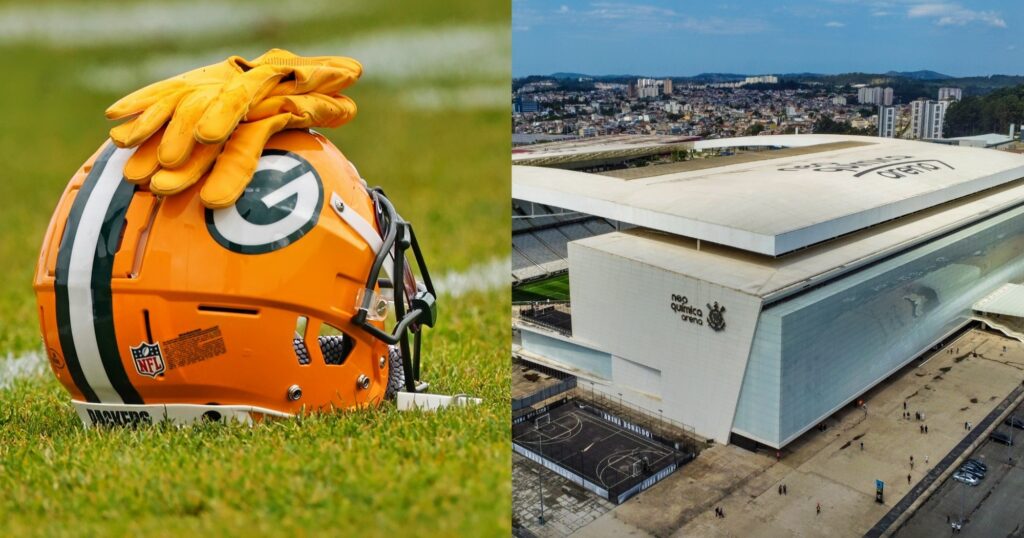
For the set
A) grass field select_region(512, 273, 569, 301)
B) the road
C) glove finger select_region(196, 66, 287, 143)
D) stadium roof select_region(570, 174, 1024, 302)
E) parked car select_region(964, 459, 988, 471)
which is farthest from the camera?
grass field select_region(512, 273, 569, 301)

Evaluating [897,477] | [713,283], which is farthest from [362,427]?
[897,477]

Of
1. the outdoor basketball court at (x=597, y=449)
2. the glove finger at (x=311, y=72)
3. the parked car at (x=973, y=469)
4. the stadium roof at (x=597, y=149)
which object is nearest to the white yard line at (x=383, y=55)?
the glove finger at (x=311, y=72)

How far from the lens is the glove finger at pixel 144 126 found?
3.34 metres

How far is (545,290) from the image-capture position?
11.7m

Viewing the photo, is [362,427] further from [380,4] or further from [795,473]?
[795,473]

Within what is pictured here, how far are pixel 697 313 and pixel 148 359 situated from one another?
23.7 feet

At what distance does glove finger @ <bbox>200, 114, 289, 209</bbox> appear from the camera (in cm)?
332

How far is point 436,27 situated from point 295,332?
110 inches

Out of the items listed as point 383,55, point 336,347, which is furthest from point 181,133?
point 383,55

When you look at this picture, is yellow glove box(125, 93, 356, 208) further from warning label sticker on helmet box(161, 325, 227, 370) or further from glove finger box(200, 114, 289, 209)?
warning label sticker on helmet box(161, 325, 227, 370)

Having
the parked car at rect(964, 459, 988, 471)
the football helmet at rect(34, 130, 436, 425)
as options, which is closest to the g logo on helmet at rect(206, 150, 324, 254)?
the football helmet at rect(34, 130, 436, 425)

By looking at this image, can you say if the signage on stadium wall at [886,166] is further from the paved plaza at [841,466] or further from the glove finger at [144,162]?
the glove finger at [144,162]

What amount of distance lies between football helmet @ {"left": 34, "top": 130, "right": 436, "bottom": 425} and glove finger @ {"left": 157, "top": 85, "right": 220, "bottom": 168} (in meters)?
0.16

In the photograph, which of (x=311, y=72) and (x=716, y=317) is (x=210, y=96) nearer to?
(x=311, y=72)
